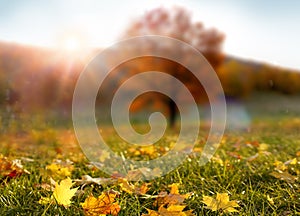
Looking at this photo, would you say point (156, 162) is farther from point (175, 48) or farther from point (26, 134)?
point (175, 48)

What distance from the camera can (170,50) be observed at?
1122 centimetres

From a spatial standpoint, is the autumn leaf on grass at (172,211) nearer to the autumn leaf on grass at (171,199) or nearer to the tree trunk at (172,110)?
the autumn leaf on grass at (171,199)

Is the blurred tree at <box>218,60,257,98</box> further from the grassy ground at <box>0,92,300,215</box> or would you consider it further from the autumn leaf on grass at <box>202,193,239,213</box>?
the autumn leaf on grass at <box>202,193,239,213</box>

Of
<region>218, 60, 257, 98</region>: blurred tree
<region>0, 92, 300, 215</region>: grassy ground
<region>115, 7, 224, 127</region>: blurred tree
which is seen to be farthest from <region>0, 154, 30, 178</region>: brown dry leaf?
<region>218, 60, 257, 98</region>: blurred tree

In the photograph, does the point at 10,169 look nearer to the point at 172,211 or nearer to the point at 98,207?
the point at 98,207

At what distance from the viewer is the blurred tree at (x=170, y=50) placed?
11.0m

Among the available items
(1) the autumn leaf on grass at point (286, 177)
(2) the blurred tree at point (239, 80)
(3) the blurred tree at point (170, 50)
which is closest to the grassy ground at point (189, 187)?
(1) the autumn leaf on grass at point (286, 177)

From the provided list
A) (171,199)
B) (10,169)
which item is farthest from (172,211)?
(10,169)

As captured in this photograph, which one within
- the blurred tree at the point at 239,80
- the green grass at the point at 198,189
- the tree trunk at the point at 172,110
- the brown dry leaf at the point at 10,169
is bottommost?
the green grass at the point at 198,189

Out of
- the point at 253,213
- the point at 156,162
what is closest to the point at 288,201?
the point at 253,213

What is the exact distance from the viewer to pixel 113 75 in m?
15.3

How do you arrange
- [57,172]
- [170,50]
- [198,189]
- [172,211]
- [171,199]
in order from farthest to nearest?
[170,50]
[57,172]
[198,189]
[171,199]
[172,211]

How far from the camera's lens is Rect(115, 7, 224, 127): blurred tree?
434 inches

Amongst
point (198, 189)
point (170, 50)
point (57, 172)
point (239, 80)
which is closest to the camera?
point (198, 189)
